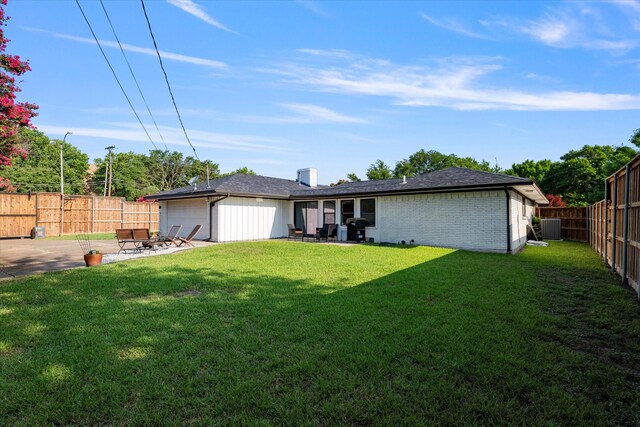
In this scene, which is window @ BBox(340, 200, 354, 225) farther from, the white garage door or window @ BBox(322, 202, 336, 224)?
the white garage door

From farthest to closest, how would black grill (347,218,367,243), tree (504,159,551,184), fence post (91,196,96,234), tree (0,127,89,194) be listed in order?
tree (504,159,551,184) → tree (0,127,89,194) → fence post (91,196,96,234) → black grill (347,218,367,243)

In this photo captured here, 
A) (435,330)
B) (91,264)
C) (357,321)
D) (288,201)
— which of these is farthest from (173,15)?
(288,201)

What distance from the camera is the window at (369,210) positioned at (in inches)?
650

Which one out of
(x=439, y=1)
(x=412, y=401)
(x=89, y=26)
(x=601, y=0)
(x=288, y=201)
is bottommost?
(x=412, y=401)

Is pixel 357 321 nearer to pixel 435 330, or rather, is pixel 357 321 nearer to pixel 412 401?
pixel 435 330

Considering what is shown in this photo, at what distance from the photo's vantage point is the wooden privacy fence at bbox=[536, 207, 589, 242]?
1912 cm

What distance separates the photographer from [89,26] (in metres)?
7.99

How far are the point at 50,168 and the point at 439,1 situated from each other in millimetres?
45070

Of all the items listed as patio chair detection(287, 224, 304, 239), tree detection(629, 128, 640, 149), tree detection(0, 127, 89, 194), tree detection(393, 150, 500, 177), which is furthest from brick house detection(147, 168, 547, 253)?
tree detection(393, 150, 500, 177)

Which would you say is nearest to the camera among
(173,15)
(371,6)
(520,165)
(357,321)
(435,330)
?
(435,330)

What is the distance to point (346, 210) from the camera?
1767cm

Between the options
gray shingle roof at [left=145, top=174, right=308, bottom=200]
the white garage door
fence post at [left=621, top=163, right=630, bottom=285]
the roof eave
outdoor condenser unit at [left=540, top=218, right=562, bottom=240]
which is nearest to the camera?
fence post at [left=621, top=163, right=630, bottom=285]

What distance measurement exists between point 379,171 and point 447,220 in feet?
119

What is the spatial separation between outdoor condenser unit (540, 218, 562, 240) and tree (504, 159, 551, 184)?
22757mm
